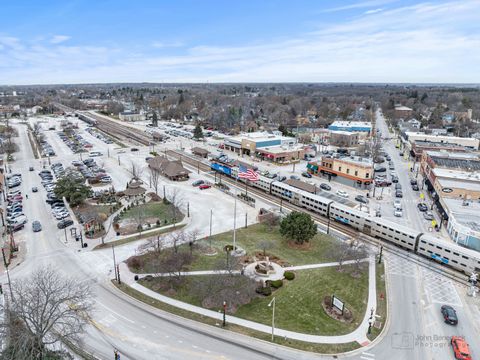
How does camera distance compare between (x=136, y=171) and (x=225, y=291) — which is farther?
(x=136, y=171)

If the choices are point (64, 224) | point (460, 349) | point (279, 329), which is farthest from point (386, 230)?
point (64, 224)

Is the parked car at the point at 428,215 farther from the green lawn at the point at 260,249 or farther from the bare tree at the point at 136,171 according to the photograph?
the bare tree at the point at 136,171

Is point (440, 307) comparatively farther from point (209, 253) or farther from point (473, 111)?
point (473, 111)

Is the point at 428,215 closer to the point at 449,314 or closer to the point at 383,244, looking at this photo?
the point at 383,244

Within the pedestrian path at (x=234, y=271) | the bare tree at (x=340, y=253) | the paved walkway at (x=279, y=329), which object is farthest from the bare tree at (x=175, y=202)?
the bare tree at (x=340, y=253)

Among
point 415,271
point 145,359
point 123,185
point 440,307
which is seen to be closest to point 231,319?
point 145,359
